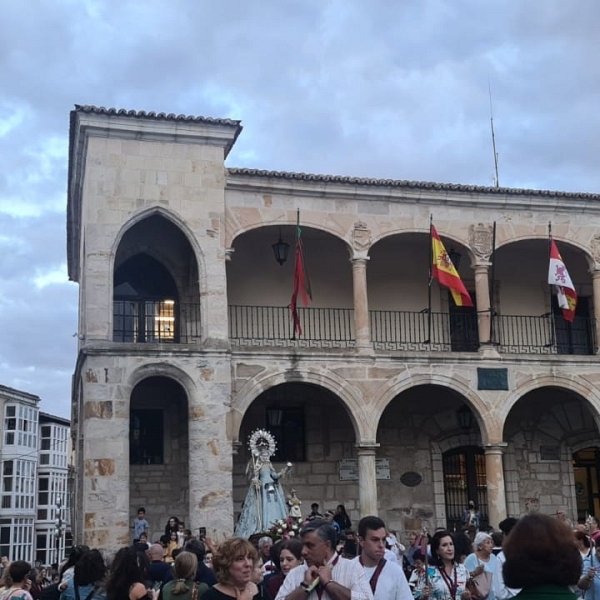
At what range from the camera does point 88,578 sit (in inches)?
226

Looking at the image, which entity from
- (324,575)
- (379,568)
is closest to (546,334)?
(379,568)

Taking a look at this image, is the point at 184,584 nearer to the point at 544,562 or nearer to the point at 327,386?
the point at 544,562

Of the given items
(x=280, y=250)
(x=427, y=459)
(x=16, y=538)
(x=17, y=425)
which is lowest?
(x=16, y=538)

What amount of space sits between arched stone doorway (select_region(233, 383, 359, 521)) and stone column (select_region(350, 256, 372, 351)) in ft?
6.34

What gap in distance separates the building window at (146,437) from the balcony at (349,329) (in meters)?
1.68

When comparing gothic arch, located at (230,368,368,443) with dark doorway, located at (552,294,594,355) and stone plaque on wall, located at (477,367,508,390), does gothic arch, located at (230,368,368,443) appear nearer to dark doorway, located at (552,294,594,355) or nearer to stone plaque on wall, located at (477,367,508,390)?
stone plaque on wall, located at (477,367,508,390)

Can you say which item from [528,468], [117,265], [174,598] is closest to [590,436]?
[528,468]

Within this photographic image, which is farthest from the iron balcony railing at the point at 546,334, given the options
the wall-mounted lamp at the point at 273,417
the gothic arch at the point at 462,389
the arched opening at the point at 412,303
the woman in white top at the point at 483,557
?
the woman in white top at the point at 483,557

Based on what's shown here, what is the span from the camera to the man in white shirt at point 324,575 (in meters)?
4.43

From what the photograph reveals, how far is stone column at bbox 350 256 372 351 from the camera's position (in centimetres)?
1792

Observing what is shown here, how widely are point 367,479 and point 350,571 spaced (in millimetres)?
13151

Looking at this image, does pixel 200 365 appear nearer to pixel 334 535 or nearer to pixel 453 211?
pixel 453 211

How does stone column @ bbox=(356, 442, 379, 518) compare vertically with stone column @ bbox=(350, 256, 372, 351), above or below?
below

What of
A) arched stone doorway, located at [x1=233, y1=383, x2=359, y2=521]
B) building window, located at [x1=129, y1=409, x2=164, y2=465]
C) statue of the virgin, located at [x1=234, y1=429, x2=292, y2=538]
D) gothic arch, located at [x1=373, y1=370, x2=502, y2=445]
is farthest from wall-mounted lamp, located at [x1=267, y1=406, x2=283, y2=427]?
statue of the virgin, located at [x1=234, y1=429, x2=292, y2=538]
